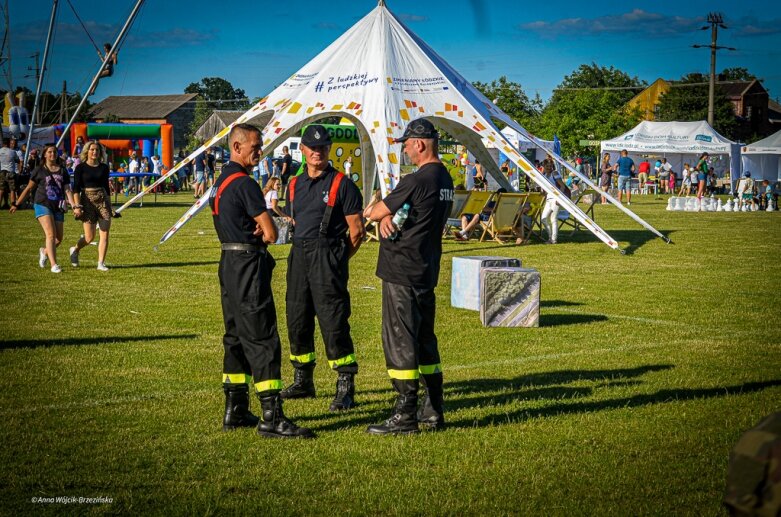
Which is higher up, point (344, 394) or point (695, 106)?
point (695, 106)

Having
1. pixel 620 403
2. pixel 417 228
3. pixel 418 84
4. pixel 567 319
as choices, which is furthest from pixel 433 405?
pixel 418 84

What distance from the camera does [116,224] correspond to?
2741 centimetres

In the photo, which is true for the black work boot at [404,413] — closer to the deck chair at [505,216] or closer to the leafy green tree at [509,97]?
the deck chair at [505,216]

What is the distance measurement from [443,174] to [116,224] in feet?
72.7

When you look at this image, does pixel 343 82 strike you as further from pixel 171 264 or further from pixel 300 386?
pixel 300 386

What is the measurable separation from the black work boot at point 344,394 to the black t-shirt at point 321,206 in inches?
45.0

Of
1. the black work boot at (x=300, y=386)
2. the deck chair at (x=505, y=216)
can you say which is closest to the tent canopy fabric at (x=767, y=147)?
the deck chair at (x=505, y=216)

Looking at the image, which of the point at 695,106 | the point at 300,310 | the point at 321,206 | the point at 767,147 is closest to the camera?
the point at 321,206

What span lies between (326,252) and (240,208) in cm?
119

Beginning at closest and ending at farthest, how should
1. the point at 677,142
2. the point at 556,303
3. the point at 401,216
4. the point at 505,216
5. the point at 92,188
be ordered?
1. the point at 401,216
2. the point at 556,303
3. the point at 92,188
4. the point at 505,216
5. the point at 677,142

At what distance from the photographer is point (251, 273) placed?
21.7 ft

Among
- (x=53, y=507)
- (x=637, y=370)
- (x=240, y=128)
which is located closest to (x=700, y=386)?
(x=637, y=370)

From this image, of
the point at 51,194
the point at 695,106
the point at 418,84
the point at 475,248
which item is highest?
the point at 695,106

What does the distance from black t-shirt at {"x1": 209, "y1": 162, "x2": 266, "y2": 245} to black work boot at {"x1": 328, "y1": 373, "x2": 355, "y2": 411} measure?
60.3 inches
